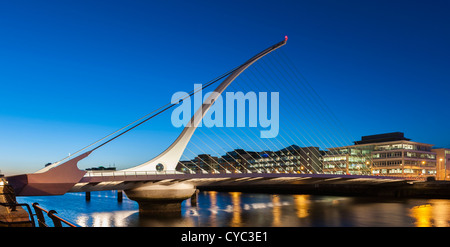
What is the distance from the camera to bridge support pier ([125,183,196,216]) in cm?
3028

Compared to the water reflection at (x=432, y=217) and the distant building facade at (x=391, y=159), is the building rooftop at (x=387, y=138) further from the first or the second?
the water reflection at (x=432, y=217)

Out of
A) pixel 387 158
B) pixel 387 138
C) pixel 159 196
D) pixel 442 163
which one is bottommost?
pixel 159 196

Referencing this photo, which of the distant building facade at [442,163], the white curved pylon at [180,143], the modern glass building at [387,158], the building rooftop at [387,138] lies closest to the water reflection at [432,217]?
the white curved pylon at [180,143]

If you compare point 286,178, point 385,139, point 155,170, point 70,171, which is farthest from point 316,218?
point 385,139

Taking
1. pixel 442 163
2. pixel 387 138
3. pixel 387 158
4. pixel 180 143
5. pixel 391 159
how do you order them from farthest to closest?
pixel 387 138, pixel 442 163, pixel 387 158, pixel 391 159, pixel 180 143

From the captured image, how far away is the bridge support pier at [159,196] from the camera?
30.3 meters

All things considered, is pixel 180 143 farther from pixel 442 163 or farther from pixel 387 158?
pixel 442 163

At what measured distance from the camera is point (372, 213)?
35.9m

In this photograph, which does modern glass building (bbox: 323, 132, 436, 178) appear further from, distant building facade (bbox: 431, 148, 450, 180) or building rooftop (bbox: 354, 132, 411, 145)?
distant building facade (bbox: 431, 148, 450, 180)

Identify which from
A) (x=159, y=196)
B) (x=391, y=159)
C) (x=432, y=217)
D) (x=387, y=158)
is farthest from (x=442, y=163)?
(x=159, y=196)

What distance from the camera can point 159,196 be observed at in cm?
3056

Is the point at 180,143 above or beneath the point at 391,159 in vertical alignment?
above
